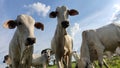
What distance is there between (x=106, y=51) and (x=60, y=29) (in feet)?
11.0

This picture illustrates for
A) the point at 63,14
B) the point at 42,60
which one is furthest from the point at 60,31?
the point at 42,60

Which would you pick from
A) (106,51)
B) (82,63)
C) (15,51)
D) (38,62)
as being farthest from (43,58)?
(15,51)

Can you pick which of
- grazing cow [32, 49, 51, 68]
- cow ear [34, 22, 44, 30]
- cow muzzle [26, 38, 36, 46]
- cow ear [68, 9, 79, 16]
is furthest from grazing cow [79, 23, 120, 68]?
grazing cow [32, 49, 51, 68]

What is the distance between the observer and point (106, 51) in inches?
659

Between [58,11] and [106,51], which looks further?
[106,51]

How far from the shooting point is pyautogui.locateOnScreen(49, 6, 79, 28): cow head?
13781mm

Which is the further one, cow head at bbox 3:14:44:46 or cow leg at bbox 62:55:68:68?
cow leg at bbox 62:55:68:68

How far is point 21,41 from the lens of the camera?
1047 cm

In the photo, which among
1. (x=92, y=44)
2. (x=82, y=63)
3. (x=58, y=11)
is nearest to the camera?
(x=82, y=63)

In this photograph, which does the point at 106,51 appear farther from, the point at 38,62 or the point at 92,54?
the point at 38,62

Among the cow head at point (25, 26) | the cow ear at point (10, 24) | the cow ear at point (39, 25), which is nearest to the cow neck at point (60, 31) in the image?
the cow ear at point (39, 25)

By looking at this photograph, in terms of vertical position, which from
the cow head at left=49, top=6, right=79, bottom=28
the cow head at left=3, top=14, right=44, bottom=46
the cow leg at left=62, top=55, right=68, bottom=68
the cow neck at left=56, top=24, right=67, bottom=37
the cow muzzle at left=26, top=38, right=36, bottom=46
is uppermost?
the cow head at left=49, top=6, right=79, bottom=28

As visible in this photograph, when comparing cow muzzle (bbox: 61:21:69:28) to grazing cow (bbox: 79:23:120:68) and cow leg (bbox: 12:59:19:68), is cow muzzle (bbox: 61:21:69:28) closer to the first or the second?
grazing cow (bbox: 79:23:120:68)

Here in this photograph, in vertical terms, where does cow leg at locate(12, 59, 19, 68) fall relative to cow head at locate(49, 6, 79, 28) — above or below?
below
